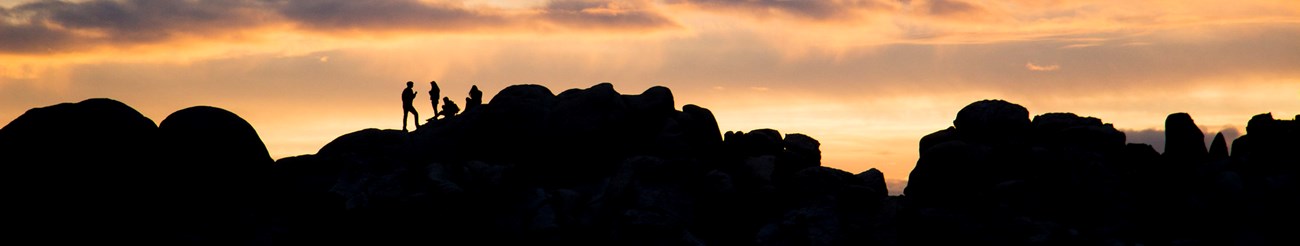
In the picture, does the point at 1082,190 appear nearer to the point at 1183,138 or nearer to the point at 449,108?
the point at 1183,138

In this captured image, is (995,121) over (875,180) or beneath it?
over

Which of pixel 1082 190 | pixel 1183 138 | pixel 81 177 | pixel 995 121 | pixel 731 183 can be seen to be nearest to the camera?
pixel 81 177

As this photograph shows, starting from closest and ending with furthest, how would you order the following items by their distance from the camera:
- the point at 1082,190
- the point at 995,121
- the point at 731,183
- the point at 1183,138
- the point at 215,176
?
the point at 215,176, the point at 1082,190, the point at 731,183, the point at 995,121, the point at 1183,138

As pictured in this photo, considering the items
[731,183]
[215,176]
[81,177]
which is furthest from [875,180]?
[81,177]

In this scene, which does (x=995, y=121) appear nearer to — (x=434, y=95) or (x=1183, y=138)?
(x=1183, y=138)

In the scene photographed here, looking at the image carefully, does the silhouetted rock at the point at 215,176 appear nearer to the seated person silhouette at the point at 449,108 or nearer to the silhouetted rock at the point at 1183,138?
the seated person silhouette at the point at 449,108

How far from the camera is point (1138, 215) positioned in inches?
2467

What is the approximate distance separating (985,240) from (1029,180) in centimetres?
498

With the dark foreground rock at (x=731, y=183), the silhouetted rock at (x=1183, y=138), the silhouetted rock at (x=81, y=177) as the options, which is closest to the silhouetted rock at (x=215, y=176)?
the dark foreground rock at (x=731, y=183)

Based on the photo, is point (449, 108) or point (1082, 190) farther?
point (449, 108)

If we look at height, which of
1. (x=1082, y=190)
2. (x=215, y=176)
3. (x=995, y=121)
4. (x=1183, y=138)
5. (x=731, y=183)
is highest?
(x=995, y=121)

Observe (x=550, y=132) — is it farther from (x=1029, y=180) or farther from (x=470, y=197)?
(x=1029, y=180)

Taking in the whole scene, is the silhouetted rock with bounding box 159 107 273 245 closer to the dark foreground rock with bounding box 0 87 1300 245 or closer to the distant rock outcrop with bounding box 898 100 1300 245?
the dark foreground rock with bounding box 0 87 1300 245

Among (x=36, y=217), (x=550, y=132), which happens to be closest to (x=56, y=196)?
(x=36, y=217)
